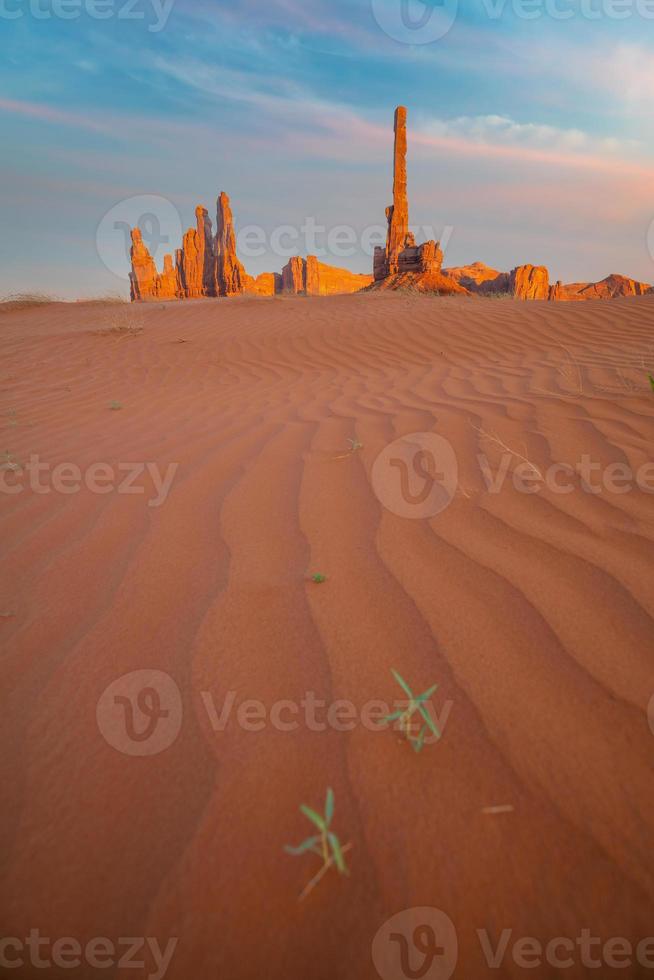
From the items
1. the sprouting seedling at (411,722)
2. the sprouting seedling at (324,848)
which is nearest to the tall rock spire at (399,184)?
the sprouting seedling at (411,722)

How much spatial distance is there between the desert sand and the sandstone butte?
11014mm

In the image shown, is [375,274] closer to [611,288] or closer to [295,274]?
[611,288]

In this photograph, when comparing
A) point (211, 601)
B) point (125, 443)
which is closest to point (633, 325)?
point (125, 443)

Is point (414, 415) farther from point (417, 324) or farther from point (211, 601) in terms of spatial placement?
point (417, 324)

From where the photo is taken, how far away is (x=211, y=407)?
3623 mm

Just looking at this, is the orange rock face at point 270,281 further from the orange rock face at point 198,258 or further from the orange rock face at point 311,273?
the orange rock face at point 198,258

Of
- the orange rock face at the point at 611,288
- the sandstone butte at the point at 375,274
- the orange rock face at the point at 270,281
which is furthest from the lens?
the orange rock face at the point at 270,281

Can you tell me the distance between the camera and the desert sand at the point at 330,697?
667 millimetres

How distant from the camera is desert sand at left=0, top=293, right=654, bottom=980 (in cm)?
67

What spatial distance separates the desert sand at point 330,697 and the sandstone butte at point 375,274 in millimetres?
11014

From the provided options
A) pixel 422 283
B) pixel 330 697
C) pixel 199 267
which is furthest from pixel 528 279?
pixel 330 697

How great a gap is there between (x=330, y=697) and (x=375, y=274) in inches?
1056

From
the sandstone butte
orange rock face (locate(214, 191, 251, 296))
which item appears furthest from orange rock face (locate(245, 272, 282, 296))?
orange rock face (locate(214, 191, 251, 296))

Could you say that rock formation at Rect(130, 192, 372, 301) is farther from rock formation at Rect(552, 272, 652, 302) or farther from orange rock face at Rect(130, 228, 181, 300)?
rock formation at Rect(552, 272, 652, 302)
